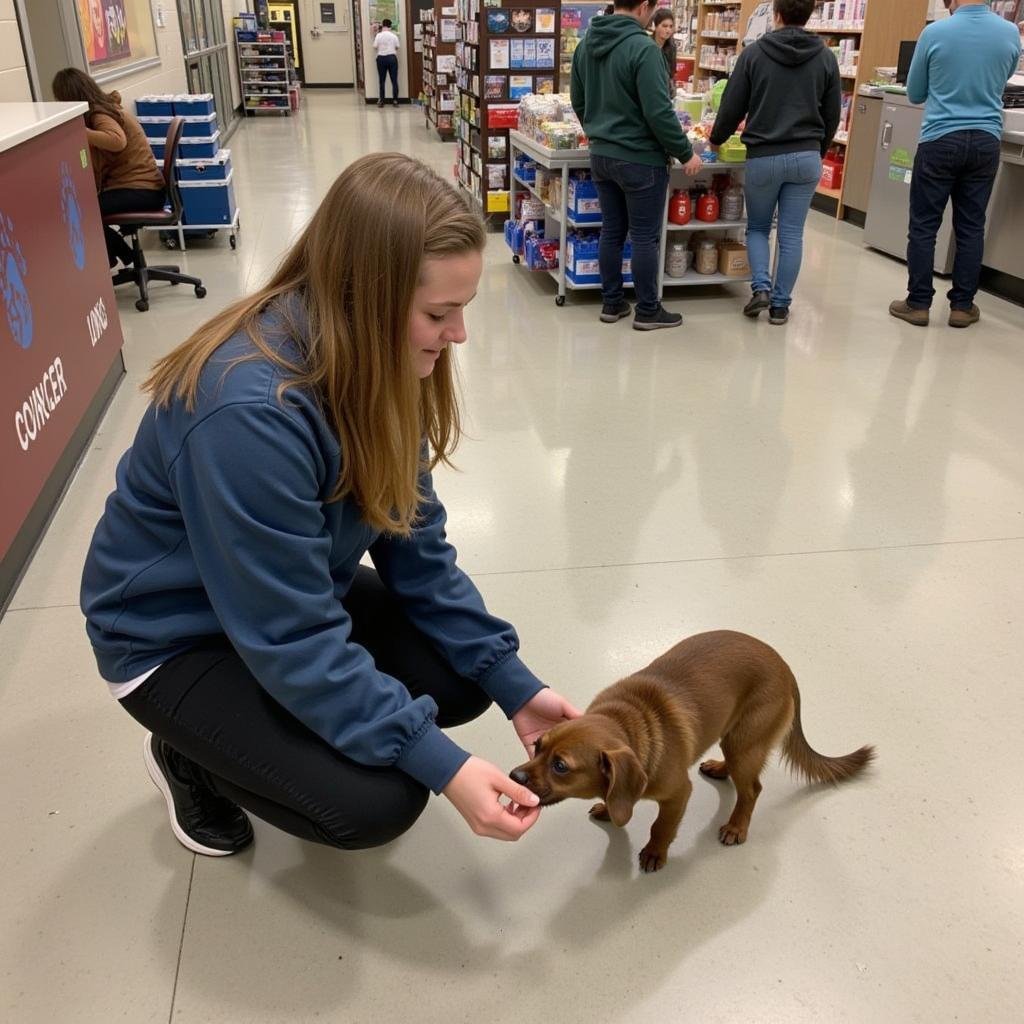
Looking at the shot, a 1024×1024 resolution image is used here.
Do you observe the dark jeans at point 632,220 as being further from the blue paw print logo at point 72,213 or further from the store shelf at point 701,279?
the blue paw print logo at point 72,213

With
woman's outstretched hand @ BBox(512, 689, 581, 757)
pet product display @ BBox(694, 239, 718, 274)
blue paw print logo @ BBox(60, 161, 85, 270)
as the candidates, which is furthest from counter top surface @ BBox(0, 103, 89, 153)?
pet product display @ BBox(694, 239, 718, 274)

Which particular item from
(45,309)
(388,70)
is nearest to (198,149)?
(45,309)

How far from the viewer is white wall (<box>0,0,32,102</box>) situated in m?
4.23

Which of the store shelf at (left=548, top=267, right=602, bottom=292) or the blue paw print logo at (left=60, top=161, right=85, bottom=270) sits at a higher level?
the blue paw print logo at (left=60, top=161, right=85, bottom=270)

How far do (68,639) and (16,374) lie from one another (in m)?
0.82

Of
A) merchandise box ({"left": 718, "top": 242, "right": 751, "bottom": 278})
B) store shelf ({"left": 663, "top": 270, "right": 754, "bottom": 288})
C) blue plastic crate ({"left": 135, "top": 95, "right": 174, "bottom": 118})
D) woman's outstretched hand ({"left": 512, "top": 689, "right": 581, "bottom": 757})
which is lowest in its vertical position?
store shelf ({"left": 663, "top": 270, "right": 754, "bottom": 288})

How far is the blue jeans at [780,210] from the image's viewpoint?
4.72 meters

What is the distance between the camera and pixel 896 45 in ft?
22.8

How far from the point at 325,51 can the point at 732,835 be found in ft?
77.5

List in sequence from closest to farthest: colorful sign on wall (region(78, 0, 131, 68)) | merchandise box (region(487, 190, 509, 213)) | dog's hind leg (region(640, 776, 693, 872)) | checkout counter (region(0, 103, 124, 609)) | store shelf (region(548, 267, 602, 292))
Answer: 1. dog's hind leg (region(640, 776, 693, 872))
2. checkout counter (region(0, 103, 124, 609))
3. store shelf (region(548, 267, 602, 292))
4. colorful sign on wall (region(78, 0, 131, 68))
5. merchandise box (region(487, 190, 509, 213))

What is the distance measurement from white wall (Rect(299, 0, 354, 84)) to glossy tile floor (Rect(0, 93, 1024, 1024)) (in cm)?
2035

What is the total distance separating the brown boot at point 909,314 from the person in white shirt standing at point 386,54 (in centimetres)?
1453

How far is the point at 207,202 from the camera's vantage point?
→ 6562 mm

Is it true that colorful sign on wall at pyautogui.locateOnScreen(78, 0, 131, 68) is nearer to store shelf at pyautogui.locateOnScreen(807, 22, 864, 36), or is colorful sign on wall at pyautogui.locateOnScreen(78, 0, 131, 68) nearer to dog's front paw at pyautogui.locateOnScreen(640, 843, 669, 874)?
store shelf at pyautogui.locateOnScreen(807, 22, 864, 36)
